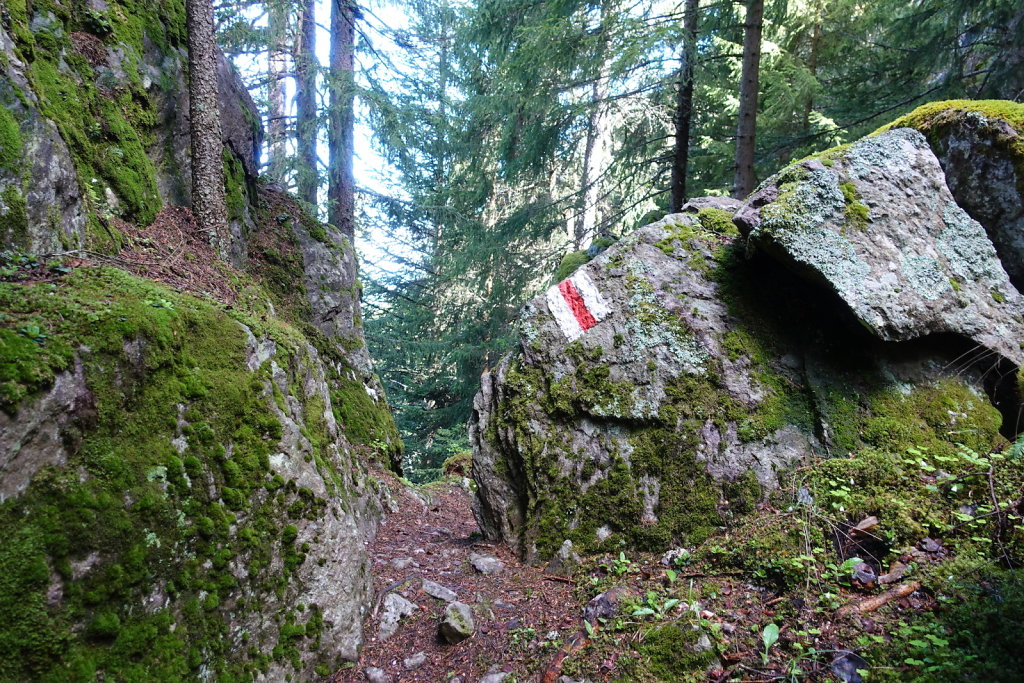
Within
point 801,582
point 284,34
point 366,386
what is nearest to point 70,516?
point 801,582

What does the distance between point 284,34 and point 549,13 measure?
7.20 meters

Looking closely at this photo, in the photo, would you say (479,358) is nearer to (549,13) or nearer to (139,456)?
(549,13)

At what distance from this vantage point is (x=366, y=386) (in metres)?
8.58

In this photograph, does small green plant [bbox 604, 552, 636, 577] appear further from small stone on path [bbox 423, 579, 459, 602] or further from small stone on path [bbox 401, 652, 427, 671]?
small stone on path [bbox 401, 652, 427, 671]

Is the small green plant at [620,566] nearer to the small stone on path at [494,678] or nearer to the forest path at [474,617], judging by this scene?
the forest path at [474,617]

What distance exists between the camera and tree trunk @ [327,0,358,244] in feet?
39.4

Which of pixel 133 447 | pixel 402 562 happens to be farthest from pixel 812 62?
pixel 133 447

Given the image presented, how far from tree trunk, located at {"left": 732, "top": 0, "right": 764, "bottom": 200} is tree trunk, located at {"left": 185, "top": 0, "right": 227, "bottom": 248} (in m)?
7.68

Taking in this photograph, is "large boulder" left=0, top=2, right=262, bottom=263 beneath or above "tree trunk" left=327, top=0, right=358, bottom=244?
beneath

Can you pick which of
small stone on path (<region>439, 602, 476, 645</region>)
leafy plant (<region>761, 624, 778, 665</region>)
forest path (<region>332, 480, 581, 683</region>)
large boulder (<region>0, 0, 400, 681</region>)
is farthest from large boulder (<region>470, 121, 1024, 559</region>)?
large boulder (<region>0, 0, 400, 681</region>)

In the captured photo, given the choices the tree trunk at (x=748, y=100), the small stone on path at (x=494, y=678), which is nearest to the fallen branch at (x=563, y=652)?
the small stone on path at (x=494, y=678)

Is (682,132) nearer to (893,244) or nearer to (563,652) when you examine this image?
(893,244)

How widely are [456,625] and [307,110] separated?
1299 cm

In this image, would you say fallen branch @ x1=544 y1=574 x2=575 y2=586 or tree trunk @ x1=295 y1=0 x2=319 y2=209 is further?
tree trunk @ x1=295 y1=0 x2=319 y2=209
